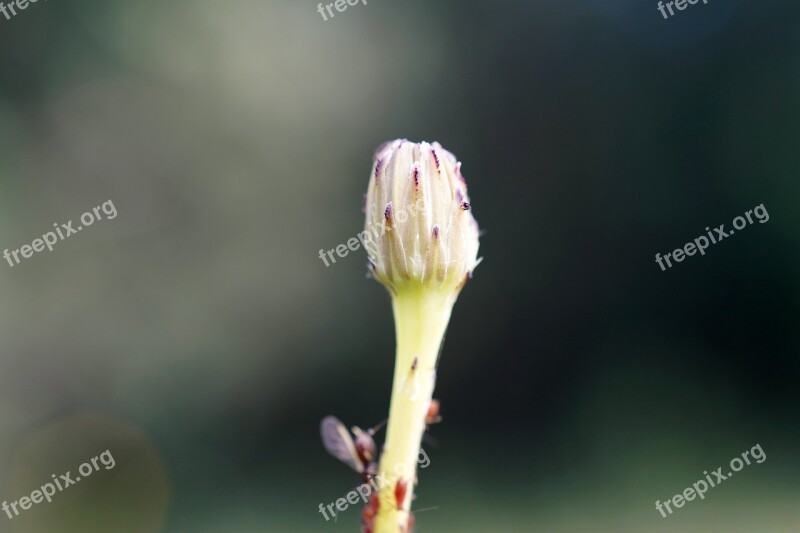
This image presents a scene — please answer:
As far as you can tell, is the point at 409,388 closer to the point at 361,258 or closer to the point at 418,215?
the point at 418,215

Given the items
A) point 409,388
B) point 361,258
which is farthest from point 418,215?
point 361,258

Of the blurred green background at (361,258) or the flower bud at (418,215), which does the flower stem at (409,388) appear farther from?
the blurred green background at (361,258)

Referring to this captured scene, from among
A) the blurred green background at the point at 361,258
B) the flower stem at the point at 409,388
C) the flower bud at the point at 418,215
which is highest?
the blurred green background at the point at 361,258

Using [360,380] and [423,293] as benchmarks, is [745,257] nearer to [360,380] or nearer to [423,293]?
[360,380]

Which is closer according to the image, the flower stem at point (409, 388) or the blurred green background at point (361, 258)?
the flower stem at point (409, 388)

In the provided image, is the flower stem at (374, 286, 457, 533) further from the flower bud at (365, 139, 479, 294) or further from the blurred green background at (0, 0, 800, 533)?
the blurred green background at (0, 0, 800, 533)

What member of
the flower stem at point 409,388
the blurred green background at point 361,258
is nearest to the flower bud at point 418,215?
the flower stem at point 409,388

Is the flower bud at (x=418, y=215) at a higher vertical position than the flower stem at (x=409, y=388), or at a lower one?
higher
